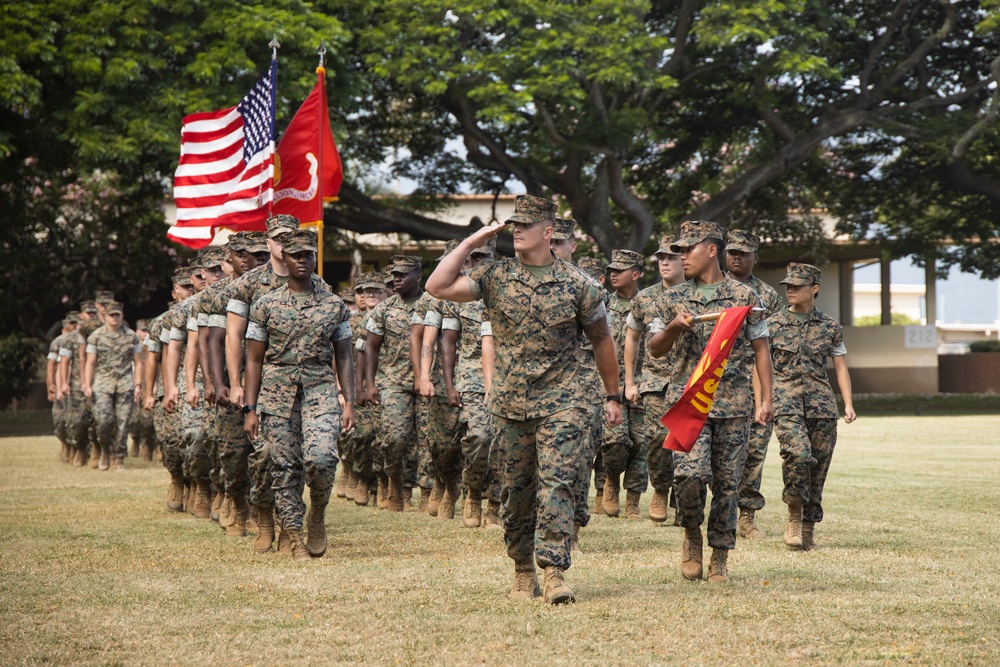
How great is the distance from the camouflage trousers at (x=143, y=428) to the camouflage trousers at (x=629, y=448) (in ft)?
26.7

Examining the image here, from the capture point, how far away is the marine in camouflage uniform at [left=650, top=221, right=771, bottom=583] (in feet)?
26.6

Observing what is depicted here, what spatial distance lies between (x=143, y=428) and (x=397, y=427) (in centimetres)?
760

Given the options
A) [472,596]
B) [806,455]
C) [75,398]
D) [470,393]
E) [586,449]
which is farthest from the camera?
[75,398]

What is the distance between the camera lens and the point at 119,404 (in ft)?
59.8

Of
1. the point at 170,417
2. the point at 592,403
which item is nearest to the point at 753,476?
the point at 592,403

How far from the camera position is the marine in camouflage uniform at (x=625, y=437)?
39.1ft

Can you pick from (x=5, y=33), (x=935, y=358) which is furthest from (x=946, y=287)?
(x=5, y=33)

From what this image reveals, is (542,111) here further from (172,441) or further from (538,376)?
(538,376)

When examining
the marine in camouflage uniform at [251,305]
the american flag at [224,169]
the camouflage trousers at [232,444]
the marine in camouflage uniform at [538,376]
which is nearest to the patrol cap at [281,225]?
the marine in camouflage uniform at [251,305]

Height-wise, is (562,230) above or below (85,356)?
above

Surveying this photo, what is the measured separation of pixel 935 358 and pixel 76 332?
29.1m

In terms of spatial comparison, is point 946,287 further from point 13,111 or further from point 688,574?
point 688,574

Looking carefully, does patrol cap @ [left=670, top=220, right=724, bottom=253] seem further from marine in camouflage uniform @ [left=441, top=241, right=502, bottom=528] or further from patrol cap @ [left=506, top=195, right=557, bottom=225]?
marine in camouflage uniform @ [left=441, top=241, right=502, bottom=528]

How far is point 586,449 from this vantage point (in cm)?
753
